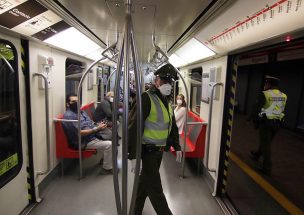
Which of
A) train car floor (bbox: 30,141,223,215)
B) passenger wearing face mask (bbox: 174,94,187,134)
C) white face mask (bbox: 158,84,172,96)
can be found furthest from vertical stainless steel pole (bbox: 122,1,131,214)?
passenger wearing face mask (bbox: 174,94,187,134)

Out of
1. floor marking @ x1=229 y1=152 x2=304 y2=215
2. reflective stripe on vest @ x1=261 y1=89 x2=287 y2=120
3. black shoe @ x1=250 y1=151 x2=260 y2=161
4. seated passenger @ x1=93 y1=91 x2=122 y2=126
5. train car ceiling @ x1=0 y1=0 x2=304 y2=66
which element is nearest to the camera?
train car ceiling @ x1=0 y1=0 x2=304 y2=66

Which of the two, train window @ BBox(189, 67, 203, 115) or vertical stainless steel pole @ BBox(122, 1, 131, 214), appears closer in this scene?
vertical stainless steel pole @ BBox(122, 1, 131, 214)

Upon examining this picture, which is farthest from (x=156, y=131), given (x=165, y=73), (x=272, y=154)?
(x=272, y=154)

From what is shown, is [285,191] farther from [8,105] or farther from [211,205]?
[8,105]

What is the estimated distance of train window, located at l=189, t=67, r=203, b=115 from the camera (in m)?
5.21

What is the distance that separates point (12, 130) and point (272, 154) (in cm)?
582

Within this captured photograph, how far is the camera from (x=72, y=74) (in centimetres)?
501

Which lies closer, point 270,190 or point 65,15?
point 65,15

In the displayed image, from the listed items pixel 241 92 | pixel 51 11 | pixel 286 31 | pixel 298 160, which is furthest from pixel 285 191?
pixel 241 92

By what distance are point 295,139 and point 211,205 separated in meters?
5.61

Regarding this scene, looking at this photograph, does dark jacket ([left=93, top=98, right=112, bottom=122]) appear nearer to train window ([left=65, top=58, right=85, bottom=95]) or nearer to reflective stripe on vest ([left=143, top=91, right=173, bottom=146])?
train window ([left=65, top=58, right=85, bottom=95])

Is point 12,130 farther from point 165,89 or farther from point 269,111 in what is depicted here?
point 269,111

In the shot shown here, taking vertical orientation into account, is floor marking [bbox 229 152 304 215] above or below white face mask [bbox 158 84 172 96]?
below

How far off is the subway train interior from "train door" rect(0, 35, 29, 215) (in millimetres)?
11
